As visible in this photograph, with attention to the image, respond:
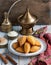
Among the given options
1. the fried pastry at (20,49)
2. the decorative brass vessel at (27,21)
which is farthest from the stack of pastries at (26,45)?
the decorative brass vessel at (27,21)

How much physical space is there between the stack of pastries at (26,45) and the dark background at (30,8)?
0.26 m

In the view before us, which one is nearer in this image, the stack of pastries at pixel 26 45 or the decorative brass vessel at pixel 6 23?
the stack of pastries at pixel 26 45

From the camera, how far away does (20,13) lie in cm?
119

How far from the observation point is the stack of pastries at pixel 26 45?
0.93 meters

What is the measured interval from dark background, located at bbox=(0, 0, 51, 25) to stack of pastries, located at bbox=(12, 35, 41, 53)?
264mm

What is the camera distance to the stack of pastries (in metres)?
0.93

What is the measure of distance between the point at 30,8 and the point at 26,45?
1.00ft

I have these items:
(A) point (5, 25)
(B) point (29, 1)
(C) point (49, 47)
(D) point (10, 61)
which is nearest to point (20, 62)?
(D) point (10, 61)

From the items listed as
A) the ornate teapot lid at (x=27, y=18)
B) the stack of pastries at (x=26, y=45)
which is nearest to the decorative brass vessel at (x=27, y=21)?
the ornate teapot lid at (x=27, y=18)

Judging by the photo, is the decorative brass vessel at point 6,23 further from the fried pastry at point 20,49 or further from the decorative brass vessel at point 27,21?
the fried pastry at point 20,49

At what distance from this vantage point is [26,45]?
3.05 feet

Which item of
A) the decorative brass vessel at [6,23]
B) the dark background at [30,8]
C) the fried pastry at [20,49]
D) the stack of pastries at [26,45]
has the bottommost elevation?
the fried pastry at [20,49]

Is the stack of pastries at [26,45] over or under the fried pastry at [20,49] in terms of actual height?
over

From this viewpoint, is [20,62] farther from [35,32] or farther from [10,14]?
[10,14]
